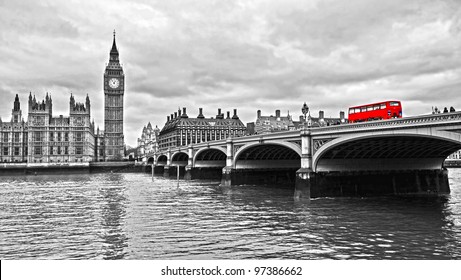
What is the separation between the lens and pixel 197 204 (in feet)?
90.9

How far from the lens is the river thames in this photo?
1366 centimetres

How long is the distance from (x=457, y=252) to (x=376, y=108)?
15.4 meters

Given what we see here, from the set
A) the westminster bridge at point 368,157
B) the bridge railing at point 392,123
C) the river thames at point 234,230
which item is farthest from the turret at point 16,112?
the bridge railing at point 392,123

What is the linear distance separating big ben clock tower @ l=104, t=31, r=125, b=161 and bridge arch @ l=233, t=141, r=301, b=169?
94.7 m

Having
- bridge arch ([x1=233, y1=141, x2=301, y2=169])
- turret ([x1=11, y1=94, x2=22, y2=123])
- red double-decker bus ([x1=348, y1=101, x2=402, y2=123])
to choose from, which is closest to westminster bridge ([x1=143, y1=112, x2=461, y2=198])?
red double-decker bus ([x1=348, y1=101, x2=402, y2=123])

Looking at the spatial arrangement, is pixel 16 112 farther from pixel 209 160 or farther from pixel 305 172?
pixel 305 172

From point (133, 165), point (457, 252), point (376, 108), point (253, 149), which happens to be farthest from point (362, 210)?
point (133, 165)

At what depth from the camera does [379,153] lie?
32125mm

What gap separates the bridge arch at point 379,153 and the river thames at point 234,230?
153 inches

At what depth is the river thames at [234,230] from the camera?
13664 millimetres

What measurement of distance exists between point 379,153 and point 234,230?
19036 millimetres

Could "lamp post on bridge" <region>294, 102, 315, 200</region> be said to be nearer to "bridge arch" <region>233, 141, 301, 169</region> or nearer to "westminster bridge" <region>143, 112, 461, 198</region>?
"westminster bridge" <region>143, 112, 461, 198</region>
